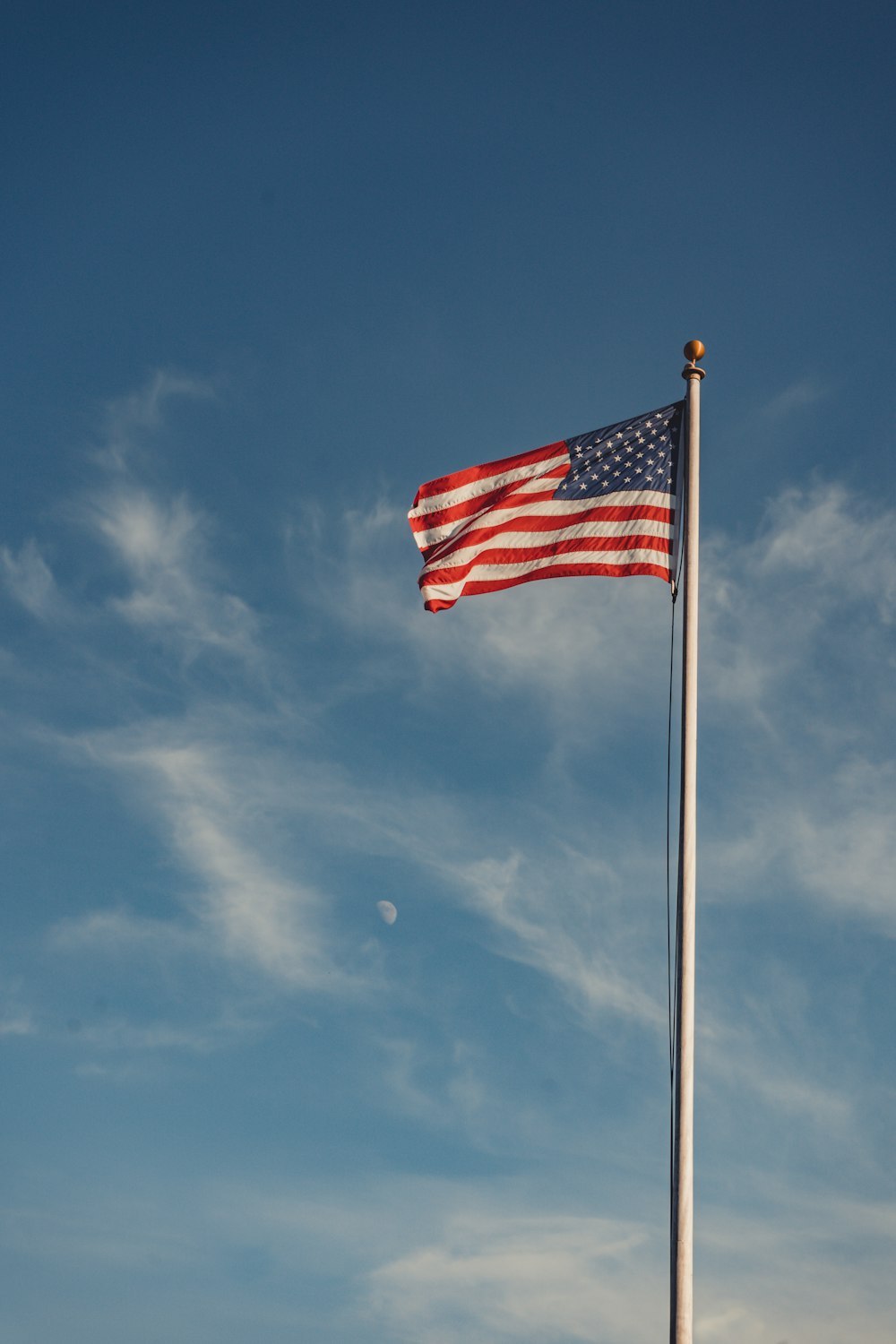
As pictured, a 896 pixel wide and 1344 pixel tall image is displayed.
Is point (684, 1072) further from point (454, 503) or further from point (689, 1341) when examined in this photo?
point (454, 503)

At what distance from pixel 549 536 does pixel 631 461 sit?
1.60 meters

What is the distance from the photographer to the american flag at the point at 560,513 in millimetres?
20703

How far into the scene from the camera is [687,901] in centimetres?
1756

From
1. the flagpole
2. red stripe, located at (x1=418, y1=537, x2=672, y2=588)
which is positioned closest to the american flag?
red stripe, located at (x1=418, y1=537, x2=672, y2=588)

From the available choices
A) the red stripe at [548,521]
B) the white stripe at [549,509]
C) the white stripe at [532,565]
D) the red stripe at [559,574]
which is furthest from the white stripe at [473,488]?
the red stripe at [559,574]

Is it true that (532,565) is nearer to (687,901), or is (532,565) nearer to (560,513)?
(560,513)

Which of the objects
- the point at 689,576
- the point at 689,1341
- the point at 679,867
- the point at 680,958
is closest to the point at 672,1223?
the point at 689,1341

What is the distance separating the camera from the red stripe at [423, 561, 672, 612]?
2042cm

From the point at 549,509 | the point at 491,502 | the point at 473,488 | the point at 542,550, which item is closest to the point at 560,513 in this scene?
the point at 549,509

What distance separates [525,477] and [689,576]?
3.54 m

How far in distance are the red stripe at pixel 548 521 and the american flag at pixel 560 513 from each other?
0.04 ft

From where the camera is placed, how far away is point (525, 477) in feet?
70.9

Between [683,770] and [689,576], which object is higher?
[689,576]

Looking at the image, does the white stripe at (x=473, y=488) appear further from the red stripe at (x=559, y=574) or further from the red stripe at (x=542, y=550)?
the red stripe at (x=559, y=574)
